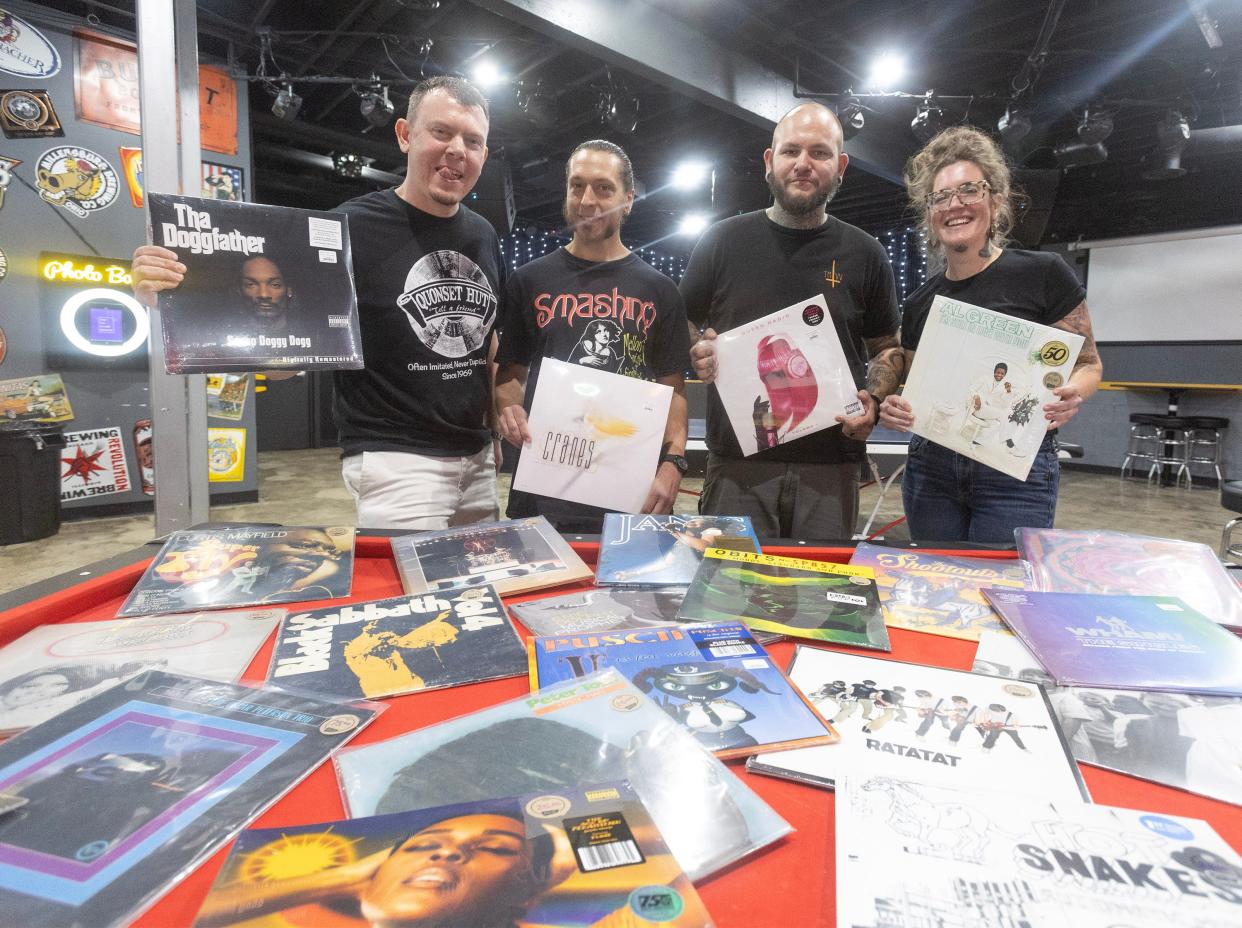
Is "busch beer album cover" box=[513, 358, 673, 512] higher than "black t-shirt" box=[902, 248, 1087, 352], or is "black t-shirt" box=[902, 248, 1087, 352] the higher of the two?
"black t-shirt" box=[902, 248, 1087, 352]

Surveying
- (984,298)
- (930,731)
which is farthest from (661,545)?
(984,298)

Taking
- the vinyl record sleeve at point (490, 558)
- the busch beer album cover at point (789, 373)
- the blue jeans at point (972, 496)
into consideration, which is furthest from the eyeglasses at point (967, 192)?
the vinyl record sleeve at point (490, 558)

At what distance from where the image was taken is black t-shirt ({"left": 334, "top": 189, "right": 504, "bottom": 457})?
1782mm

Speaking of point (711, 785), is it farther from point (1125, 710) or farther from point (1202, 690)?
point (1202, 690)

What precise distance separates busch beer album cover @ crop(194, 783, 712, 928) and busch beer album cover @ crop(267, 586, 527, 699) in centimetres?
28

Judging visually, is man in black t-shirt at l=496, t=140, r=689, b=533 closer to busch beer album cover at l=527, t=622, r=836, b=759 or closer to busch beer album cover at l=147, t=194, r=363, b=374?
busch beer album cover at l=147, t=194, r=363, b=374

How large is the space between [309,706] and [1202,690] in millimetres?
1050

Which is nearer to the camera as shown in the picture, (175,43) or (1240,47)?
(175,43)

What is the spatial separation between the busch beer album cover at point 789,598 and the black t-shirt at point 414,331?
3.20 feet

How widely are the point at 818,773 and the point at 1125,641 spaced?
575mm

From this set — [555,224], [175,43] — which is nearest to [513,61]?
[175,43]

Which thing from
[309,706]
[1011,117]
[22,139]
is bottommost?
[309,706]

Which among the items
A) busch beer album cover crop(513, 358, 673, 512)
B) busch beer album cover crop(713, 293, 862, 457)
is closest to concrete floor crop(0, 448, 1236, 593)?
busch beer album cover crop(713, 293, 862, 457)

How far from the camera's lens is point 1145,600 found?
1028 mm
